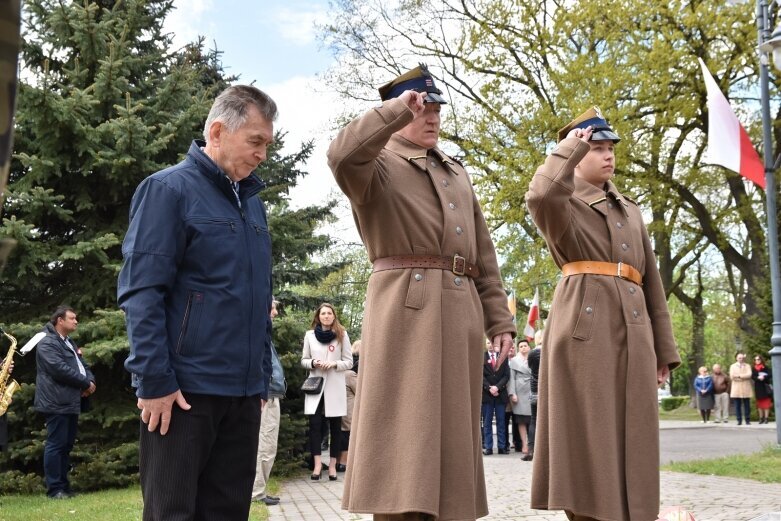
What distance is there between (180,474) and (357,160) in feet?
4.82

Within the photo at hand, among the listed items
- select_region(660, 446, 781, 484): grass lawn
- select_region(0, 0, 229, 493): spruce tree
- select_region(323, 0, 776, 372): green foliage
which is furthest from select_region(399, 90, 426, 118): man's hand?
select_region(323, 0, 776, 372): green foliage

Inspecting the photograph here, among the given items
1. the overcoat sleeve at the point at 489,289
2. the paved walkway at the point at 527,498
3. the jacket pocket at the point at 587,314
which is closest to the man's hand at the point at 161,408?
the overcoat sleeve at the point at 489,289

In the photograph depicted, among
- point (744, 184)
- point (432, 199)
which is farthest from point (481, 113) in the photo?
point (432, 199)

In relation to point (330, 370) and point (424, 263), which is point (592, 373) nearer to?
point (424, 263)

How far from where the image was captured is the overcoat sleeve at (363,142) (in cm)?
378

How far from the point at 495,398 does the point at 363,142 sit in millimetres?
11850

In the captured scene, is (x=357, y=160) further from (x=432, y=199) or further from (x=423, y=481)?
(x=423, y=481)

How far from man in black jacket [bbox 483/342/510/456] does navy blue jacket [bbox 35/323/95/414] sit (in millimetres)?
6859

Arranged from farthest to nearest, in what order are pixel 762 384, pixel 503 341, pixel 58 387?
pixel 762 384, pixel 58 387, pixel 503 341

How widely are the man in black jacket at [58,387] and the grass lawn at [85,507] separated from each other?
1.40 feet

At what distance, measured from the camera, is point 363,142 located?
3.77m

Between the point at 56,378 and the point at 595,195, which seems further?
the point at 56,378

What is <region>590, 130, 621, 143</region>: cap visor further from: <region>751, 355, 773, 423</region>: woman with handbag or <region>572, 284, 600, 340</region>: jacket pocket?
<region>751, 355, 773, 423</region>: woman with handbag

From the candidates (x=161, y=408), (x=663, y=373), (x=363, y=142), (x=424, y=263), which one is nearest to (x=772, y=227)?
(x=663, y=373)
